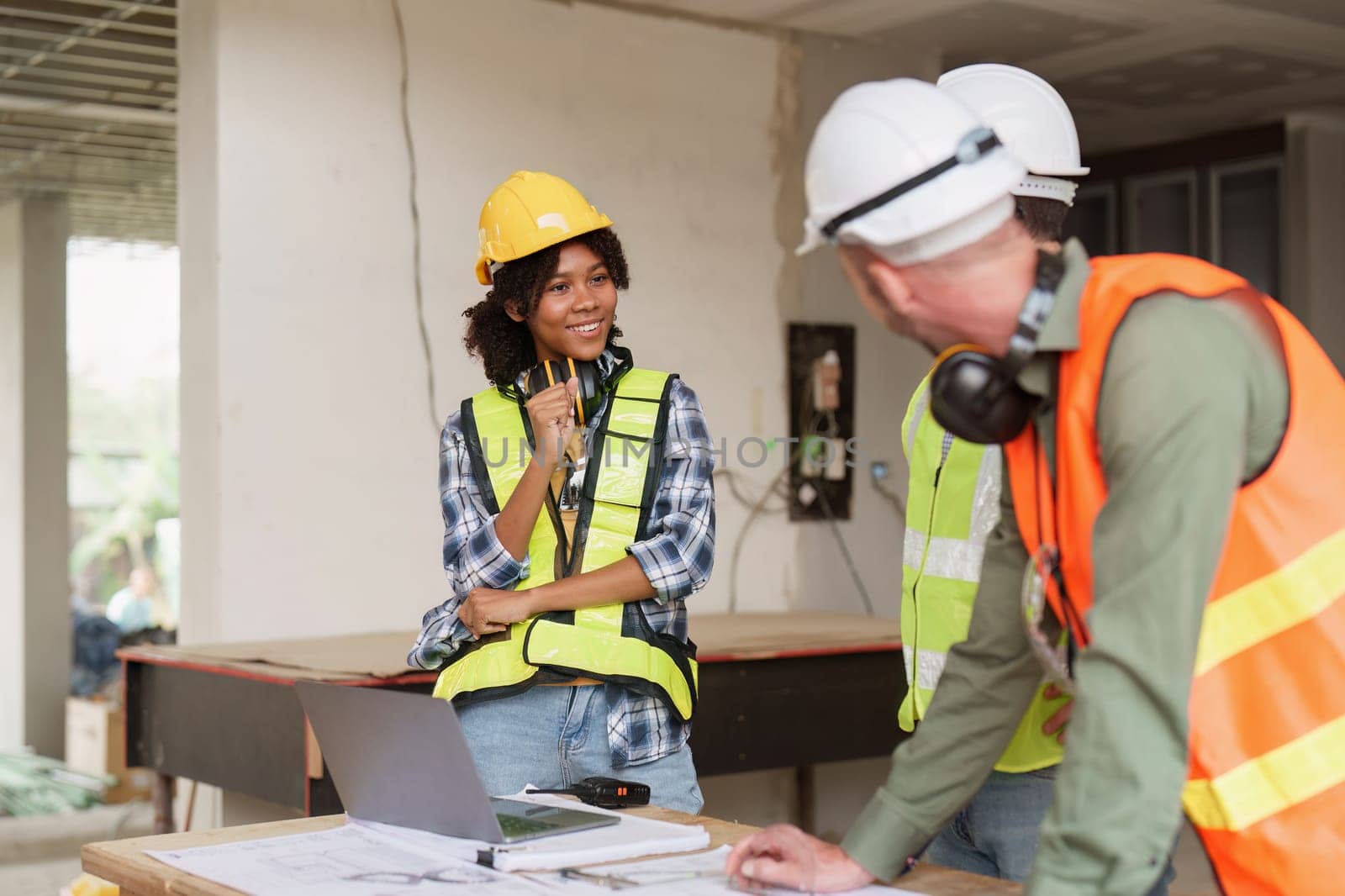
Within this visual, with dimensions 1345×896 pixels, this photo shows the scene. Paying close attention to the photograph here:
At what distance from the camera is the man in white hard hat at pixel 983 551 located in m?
1.74

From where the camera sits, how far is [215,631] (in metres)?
4.25

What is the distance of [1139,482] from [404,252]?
3.73 meters

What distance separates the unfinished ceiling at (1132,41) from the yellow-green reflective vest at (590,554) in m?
3.20

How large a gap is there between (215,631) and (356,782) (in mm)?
2686

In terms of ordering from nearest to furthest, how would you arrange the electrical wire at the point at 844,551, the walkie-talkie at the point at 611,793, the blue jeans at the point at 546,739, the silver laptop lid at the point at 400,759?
the silver laptop lid at the point at 400,759 → the walkie-talkie at the point at 611,793 → the blue jeans at the point at 546,739 → the electrical wire at the point at 844,551

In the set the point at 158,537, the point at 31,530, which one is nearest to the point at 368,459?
the point at 31,530

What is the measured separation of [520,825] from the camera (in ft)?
5.34

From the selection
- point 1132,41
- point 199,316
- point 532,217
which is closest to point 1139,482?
point 532,217

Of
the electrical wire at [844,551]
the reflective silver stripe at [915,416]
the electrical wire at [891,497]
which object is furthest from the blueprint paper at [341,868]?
the electrical wire at [891,497]

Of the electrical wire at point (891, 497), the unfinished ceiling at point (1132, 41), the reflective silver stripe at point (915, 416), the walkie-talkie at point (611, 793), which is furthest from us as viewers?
the electrical wire at point (891, 497)

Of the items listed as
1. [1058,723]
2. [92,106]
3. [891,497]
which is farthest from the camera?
[92,106]

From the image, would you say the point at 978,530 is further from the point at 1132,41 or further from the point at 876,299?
the point at 1132,41

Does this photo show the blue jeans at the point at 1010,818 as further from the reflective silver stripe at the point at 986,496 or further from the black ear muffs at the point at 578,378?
the black ear muffs at the point at 578,378

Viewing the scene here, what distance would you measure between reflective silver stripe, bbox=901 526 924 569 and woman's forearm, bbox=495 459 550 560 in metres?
0.53
